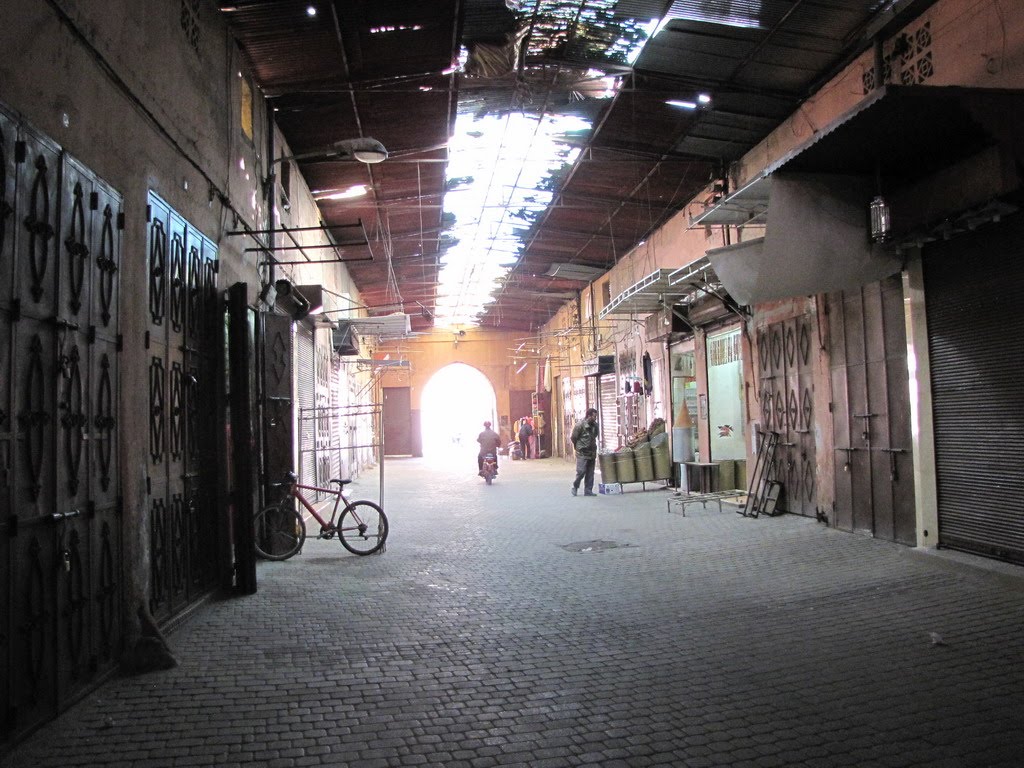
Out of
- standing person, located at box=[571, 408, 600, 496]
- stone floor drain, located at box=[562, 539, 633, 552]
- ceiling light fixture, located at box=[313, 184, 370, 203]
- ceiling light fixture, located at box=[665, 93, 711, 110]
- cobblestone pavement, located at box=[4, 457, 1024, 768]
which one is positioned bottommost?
stone floor drain, located at box=[562, 539, 633, 552]

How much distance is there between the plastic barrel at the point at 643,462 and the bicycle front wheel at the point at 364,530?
7.97m

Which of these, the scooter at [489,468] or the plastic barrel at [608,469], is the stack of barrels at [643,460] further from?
the scooter at [489,468]

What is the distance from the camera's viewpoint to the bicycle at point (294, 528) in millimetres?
8531

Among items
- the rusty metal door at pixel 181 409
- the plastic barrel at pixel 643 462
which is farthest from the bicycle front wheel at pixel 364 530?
the plastic barrel at pixel 643 462

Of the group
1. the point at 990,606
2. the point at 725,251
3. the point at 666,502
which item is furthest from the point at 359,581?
the point at 666,502

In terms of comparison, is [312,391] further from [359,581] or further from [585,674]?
[585,674]

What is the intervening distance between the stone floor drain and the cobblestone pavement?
0.48 meters

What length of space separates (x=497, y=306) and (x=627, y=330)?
32.7 ft

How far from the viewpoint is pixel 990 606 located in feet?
19.2

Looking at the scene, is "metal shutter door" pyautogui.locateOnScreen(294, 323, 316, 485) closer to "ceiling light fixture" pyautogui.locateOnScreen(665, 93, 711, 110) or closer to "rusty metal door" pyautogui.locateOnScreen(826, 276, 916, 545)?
"ceiling light fixture" pyautogui.locateOnScreen(665, 93, 711, 110)

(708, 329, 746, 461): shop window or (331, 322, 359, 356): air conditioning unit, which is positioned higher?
(331, 322, 359, 356): air conditioning unit

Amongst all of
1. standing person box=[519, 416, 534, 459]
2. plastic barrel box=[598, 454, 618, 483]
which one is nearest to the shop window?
plastic barrel box=[598, 454, 618, 483]

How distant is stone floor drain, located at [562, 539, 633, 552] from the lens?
912 centimetres

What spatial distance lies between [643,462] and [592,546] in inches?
284
